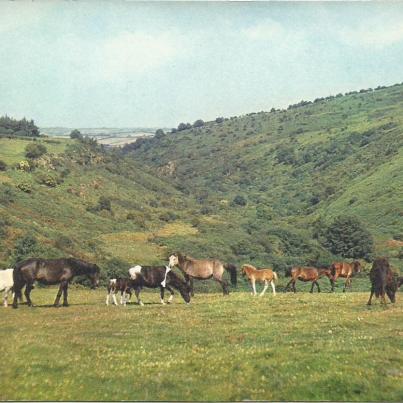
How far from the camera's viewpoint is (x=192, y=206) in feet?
469

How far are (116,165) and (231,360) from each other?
129624 mm

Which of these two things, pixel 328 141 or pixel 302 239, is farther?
pixel 328 141

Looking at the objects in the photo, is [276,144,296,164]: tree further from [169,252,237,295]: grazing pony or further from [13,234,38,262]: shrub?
[169,252,237,295]: grazing pony

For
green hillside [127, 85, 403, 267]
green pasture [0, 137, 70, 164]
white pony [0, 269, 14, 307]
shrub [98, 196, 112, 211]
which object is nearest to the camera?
white pony [0, 269, 14, 307]

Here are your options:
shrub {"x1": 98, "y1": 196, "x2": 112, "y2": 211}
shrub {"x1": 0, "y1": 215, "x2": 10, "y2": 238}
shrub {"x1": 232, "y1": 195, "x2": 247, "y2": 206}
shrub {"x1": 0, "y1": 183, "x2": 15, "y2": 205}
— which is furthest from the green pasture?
shrub {"x1": 232, "y1": 195, "x2": 247, "y2": 206}

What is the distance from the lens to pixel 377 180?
12756 cm

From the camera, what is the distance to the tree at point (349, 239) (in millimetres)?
91375

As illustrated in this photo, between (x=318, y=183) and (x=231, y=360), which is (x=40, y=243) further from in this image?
(x=318, y=183)

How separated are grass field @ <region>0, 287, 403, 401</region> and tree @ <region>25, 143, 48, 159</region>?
3614 inches

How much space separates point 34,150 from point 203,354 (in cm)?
10244

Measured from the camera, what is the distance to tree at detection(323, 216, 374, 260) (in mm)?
91375

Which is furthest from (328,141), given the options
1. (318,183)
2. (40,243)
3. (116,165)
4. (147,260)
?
(40,243)

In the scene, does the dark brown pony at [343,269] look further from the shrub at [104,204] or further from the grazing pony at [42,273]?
the shrub at [104,204]

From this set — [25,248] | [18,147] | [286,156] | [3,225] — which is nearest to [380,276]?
[25,248]
